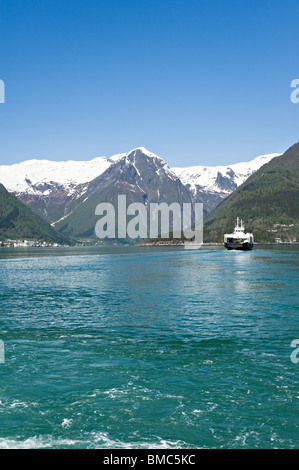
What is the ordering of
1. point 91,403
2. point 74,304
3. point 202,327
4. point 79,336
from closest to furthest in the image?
point 91,403
point 79,336
point 202,327
point 74,304

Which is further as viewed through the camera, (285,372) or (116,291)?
(116,291)

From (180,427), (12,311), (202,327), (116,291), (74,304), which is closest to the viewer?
(180,427)

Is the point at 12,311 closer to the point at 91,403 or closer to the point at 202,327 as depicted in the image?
the point at 202,327

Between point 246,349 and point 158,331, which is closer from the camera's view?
point 246,349

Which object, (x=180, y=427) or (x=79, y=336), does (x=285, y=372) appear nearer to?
(x=180, y=427)

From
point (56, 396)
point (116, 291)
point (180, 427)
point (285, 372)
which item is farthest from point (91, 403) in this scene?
point (116, 291)

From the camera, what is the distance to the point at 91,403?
91.6 feet

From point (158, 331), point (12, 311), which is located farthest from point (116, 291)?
point (158, 331)

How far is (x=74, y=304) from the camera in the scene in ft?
232

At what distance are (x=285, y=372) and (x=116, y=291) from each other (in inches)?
2304

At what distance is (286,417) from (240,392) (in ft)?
14.2

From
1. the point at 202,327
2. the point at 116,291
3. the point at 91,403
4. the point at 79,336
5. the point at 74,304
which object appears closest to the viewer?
the point at 91,403

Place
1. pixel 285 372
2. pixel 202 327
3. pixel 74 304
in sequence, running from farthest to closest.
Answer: pixel 74 304 → pixel 202 327 → pixel 285 372

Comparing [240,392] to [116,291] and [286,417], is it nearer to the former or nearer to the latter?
[286,417]
